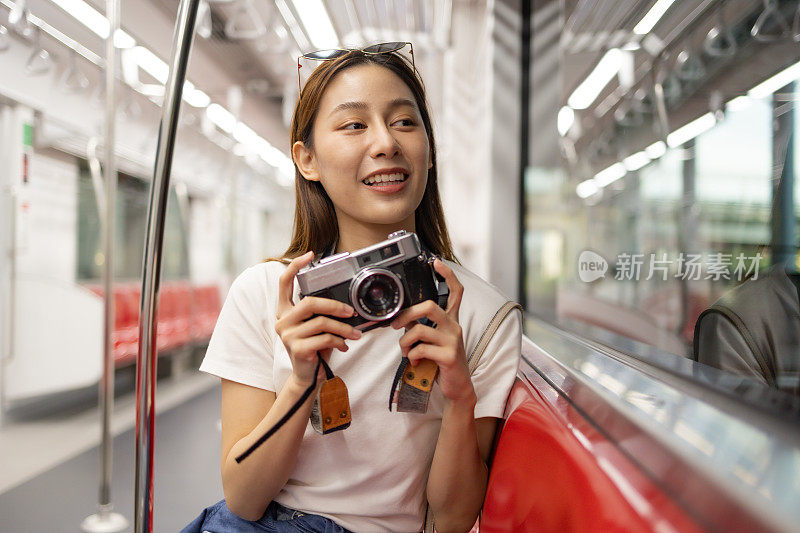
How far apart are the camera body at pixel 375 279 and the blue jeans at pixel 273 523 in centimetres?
36

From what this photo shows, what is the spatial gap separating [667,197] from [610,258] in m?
0.39

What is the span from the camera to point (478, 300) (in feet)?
3.67

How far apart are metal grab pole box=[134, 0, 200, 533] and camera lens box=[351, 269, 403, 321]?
0.55 m

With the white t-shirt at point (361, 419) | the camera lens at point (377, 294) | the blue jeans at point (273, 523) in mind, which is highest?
the camera lens at point (377, 294)

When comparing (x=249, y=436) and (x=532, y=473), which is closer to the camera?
(x=532, y=473)

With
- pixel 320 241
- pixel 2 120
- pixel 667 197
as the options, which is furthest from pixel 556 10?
pixel 2 120

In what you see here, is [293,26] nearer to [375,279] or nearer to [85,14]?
[85,14]

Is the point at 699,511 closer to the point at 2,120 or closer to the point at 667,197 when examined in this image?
the point at 667,197

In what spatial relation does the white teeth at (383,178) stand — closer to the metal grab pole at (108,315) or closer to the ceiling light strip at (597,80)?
the ceiling light strip at (597,80)

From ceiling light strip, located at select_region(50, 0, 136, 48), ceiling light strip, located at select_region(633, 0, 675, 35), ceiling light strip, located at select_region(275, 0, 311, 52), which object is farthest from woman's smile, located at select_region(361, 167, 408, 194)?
ceiling light strip, located at select_region(275, 0, 311, 52)

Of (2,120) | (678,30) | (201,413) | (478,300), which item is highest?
(2,120)

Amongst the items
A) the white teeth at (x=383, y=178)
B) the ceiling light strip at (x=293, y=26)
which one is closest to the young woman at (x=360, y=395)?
the white teeth at (x=383, y=178)

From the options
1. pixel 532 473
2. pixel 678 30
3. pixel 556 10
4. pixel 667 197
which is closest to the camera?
pixel 532 473

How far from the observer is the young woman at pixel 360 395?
998mm
